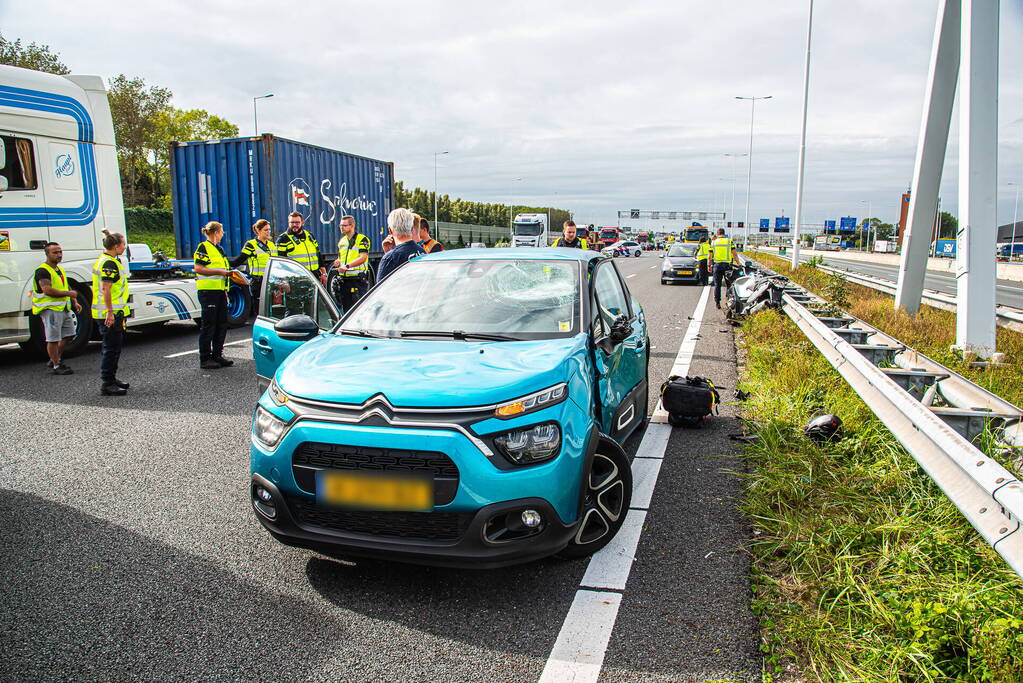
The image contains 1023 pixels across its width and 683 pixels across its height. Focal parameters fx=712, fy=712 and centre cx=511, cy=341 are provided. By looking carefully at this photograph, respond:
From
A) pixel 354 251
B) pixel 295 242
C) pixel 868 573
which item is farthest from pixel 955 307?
pixel 295 242

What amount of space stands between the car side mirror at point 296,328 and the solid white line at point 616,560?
217 centimetres

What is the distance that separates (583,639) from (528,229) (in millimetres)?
42671

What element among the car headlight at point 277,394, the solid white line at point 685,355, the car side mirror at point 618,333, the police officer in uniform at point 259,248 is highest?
the police officer in uniform at point 259,248

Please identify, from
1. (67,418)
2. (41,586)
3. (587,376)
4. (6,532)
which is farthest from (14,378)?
(587,376)

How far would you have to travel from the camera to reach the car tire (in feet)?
11.3

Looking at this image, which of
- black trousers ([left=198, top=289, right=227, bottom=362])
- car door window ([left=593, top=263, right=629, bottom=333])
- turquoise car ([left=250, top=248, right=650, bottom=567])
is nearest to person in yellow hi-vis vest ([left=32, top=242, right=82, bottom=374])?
black trousers ([left=198, top=289, right=227, bottom=362])

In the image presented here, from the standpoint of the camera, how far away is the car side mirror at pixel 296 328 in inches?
171

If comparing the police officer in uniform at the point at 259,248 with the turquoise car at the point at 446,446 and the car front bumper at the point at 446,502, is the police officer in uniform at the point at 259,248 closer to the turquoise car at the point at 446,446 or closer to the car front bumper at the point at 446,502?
the turquoise car at the point at 446,446

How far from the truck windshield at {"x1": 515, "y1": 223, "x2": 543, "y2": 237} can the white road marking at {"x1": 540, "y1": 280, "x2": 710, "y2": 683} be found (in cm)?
4035

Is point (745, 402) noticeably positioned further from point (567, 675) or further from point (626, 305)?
point (567, 675)

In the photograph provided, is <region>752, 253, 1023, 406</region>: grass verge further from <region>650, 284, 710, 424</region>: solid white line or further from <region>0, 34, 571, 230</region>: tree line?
<region>0, 34, 571, 230</region>: tree line

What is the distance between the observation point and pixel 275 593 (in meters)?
3.18

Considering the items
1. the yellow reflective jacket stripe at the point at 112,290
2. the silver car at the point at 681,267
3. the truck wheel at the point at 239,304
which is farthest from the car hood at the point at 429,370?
the silver car at the point at 681,267

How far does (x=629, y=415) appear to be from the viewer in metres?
4.77
